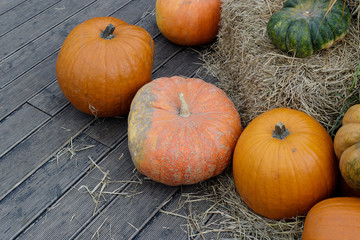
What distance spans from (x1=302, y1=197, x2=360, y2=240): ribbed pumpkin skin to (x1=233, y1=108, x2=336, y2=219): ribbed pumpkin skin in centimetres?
16

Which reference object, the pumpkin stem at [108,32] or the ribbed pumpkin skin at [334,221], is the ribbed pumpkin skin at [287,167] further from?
the pumpkin stem at [108,32]

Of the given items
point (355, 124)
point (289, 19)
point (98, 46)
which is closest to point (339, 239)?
point (355, 124)

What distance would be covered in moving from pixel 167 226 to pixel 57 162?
930 millimetres

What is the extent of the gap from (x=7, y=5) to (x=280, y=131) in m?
3.27

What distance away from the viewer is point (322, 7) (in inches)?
96.3

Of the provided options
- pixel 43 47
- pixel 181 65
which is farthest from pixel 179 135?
pixel 43 47

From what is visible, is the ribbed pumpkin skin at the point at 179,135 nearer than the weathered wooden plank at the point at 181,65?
Yes

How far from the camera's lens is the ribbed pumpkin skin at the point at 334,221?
6.07 feet

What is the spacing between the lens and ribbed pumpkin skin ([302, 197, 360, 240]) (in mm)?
1850

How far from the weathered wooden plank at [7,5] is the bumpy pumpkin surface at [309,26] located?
2.84 meters

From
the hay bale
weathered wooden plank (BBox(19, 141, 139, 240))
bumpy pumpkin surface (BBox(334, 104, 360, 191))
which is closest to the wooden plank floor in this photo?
weathered wooden plank (BBox(19, 141, 139, 240))

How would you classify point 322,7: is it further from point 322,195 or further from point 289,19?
point 322,195

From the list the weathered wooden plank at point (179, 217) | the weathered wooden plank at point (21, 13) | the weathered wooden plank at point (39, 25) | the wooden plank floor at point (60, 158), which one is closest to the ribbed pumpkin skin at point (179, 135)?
the weathered wooden plank at point (179, 217)

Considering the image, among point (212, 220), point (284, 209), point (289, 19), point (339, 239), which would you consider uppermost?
point (289, 19)
